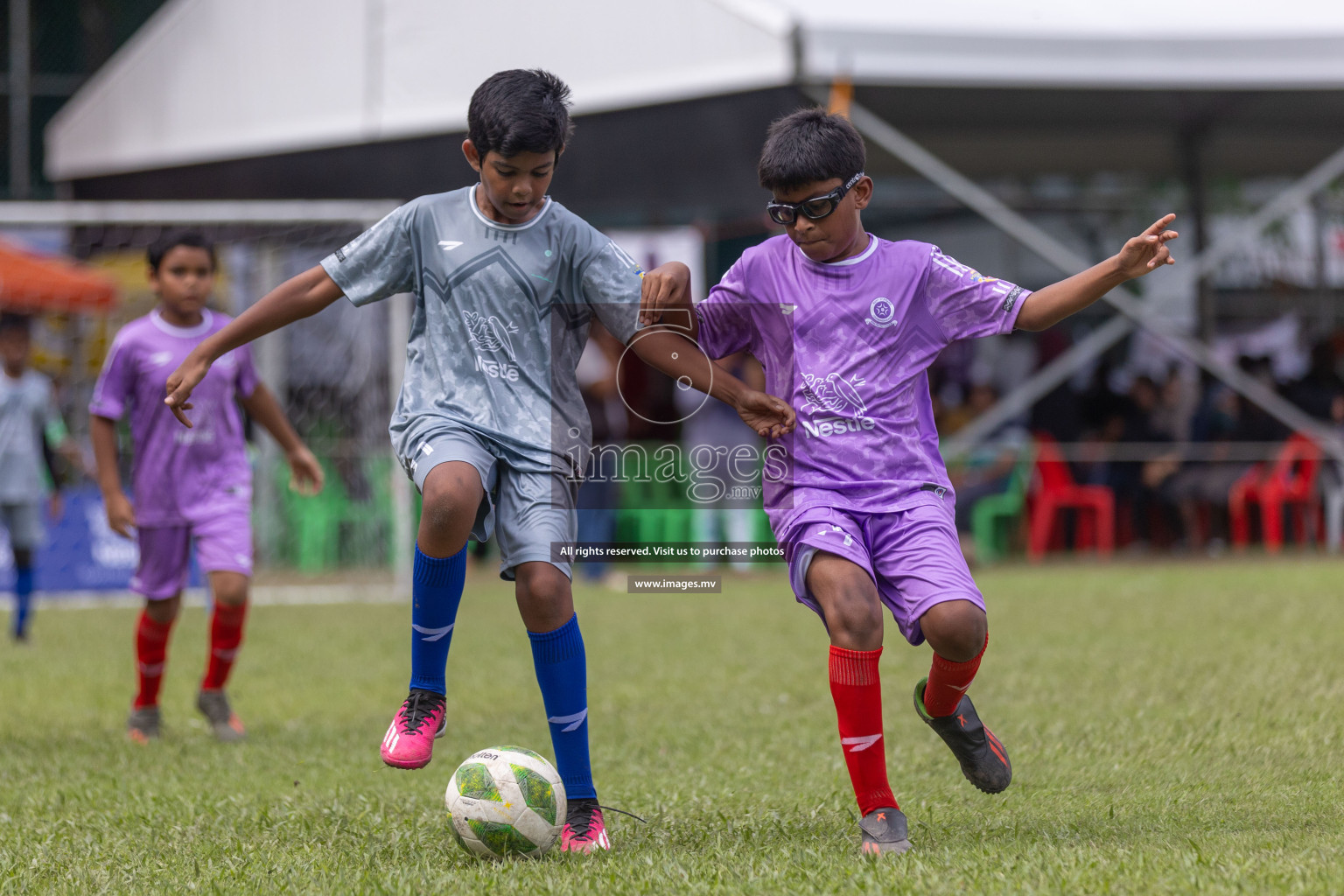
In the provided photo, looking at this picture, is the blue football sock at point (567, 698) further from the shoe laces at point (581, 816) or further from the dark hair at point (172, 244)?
the dark hair at point (172, 244)

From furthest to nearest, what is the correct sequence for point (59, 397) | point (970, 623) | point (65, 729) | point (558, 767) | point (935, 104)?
1. point (59, 397)
2. point (935, 104)
3. point (65, 729)
4. point (558, 767)
5. point (970, 623)

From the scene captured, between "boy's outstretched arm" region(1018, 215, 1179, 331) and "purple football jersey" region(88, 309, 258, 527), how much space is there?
3580 millimetres

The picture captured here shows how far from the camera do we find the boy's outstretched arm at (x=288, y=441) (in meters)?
5.86

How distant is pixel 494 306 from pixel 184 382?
837 mm

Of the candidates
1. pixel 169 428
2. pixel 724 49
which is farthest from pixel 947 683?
pixel 724 49

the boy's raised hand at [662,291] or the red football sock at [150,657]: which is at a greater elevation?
the boy's raised hand at [662,291]

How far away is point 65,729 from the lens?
20.3 feet

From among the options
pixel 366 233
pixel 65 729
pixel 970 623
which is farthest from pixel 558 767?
pixel 65 729

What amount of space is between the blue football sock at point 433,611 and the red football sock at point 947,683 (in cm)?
126

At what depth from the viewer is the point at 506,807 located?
11.9 feet

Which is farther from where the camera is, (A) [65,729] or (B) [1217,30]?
(B) [1217,30]

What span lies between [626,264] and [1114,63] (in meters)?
8.61

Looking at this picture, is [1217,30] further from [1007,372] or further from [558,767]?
[558,767]

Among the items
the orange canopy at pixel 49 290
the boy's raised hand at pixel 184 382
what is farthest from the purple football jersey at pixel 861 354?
the orange canopy at pixel 49 290
